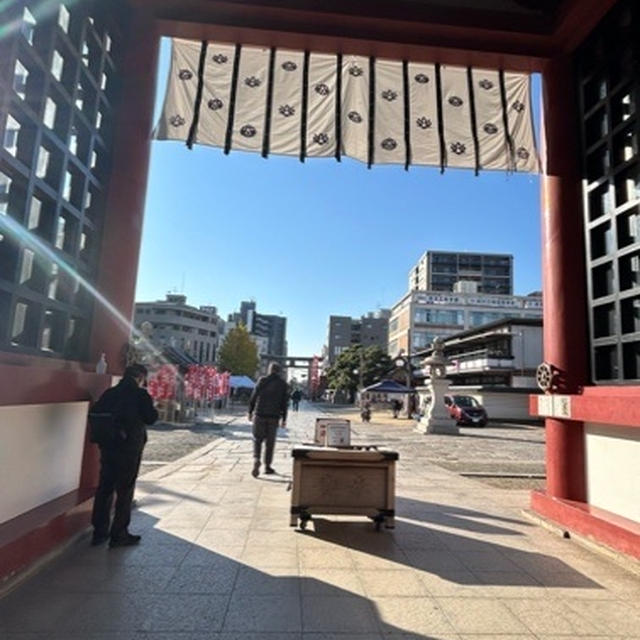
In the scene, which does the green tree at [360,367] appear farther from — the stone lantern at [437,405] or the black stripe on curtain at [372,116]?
the black stripe on curtain at [372,116]

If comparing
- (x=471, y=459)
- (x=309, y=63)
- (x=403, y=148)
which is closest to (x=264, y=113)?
(x=309, y=63)

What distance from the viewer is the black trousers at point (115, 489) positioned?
13.8 feet

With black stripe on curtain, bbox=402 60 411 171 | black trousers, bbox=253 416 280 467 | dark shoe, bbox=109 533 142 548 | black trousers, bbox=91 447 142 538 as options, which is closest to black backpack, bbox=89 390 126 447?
black trousers, bbox=91 447 142 538

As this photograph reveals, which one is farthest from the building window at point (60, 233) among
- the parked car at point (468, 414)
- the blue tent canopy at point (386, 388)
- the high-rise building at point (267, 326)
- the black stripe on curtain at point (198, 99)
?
the high-rise building at point (267, 326)

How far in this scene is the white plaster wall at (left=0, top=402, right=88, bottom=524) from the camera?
11.6ft

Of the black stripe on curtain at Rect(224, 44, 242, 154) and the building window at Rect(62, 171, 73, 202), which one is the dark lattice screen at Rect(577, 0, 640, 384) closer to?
the black stripe on curtain at Rect(224, 44, 242, 154)

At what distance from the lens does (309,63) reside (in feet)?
20.5

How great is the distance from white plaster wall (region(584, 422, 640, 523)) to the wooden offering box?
2022 mm

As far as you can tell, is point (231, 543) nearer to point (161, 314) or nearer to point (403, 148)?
point (403, 148)

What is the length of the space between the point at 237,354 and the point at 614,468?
5521 cm

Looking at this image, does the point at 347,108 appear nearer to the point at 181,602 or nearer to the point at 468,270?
the point at 181,602

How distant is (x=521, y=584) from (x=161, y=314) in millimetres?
84064

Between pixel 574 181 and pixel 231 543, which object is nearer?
pixel 231 543

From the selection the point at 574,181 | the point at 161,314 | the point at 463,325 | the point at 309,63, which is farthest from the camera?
the point at 161,314
